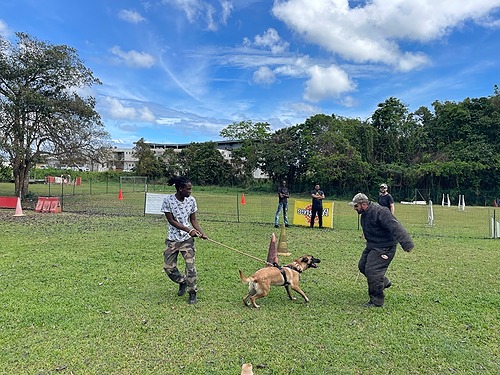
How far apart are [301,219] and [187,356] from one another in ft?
35.6

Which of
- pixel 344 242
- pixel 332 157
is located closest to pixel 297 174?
pixel 332 157

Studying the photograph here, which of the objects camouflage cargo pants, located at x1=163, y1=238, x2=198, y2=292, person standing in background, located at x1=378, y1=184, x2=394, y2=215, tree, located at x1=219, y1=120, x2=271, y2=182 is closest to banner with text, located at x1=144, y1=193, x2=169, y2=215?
person standing in background, located at x1=378, y1=184, x2=394, y2=215

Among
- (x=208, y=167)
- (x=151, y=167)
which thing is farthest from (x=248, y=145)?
(x=151, y=167)

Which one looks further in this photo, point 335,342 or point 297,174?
point 297,174

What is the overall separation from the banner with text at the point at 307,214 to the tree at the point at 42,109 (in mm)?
13499

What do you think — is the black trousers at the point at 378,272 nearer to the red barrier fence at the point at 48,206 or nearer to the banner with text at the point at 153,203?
the banner with text at the point at 153,203

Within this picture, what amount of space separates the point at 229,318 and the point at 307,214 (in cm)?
980

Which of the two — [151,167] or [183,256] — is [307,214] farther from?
[151,167]

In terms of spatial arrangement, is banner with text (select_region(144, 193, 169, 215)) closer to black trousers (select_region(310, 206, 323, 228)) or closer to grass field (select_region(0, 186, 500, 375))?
black trousers (select_region(310, 206, 323, 228))

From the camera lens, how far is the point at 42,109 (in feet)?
62.5

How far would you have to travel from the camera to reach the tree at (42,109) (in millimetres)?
18866

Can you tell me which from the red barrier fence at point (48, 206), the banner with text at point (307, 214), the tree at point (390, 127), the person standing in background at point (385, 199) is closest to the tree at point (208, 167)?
the tree at point (390, 127)

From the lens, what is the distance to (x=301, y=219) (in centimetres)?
1409

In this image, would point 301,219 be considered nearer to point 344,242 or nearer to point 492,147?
point 344,242
